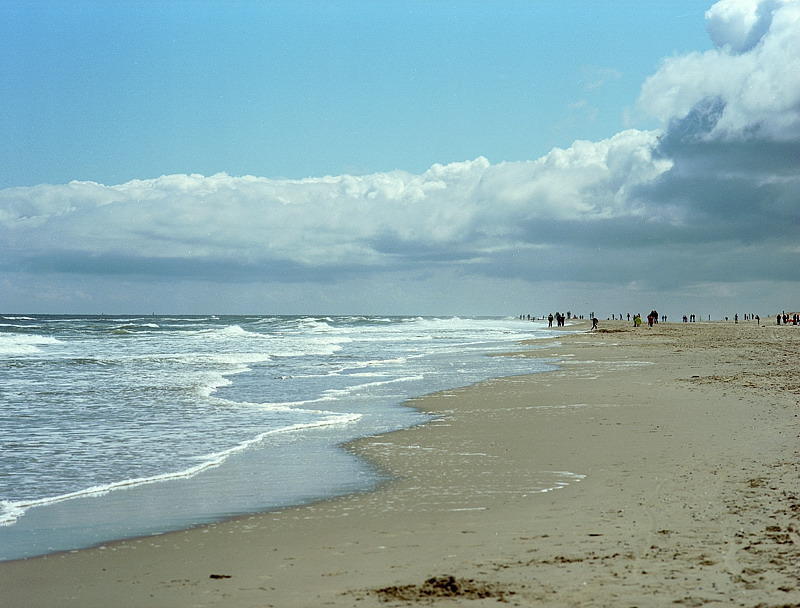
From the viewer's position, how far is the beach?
17.9 feet

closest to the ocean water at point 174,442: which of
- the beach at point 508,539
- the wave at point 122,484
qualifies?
the wave at point 122,484

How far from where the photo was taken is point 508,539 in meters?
6.83

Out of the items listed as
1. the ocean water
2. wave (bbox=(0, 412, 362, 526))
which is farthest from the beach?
wave (bbox=(0, 412, 362, 526))

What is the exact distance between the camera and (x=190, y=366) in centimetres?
3234

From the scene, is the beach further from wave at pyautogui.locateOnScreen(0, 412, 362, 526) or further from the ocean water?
wave at pyautogui.locateOnScreen(0, 412, 362, 526)

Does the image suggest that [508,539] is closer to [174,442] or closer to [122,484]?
[122,484]

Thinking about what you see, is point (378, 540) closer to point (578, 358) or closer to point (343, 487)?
point (343, 487)

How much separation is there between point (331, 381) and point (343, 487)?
616 inches

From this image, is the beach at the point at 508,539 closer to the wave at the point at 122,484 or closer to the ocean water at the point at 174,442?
the ocean water at the point at 174,442

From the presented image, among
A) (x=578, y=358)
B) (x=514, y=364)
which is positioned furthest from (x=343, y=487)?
(x=578, y=358)

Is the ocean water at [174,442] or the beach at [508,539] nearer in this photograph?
the beach at [508,539]

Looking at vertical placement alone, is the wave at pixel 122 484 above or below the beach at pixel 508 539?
below

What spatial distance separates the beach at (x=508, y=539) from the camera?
546 cm

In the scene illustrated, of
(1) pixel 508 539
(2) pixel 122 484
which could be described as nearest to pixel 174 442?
(2) pixel 122 484
